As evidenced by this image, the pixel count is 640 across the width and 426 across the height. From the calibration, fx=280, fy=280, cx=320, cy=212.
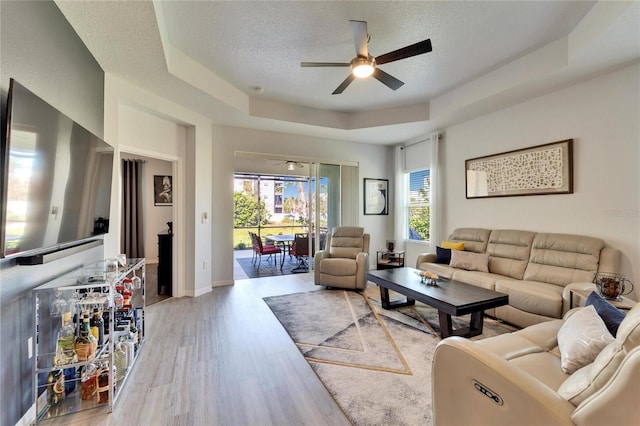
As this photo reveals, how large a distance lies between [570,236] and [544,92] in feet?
5.82

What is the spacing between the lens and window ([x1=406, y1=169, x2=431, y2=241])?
549 centimetres

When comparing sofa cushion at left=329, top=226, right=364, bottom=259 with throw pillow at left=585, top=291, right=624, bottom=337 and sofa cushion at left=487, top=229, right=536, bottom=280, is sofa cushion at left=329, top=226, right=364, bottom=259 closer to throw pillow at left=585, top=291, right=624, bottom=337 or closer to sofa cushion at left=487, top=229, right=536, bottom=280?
sofa cushion at left=487, top=229, right=536, bottom=280

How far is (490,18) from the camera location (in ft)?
8.14

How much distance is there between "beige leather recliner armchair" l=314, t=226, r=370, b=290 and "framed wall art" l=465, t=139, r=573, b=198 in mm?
1959

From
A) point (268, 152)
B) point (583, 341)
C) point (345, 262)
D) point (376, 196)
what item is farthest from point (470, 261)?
point (268, 152)

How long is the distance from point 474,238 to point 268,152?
145 inches

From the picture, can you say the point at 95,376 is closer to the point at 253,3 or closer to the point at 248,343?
the point at 248,343

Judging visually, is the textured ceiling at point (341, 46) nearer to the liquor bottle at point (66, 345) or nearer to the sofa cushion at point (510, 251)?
the sofa cushion at point (510, 251)

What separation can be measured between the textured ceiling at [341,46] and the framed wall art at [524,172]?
0.72 metres

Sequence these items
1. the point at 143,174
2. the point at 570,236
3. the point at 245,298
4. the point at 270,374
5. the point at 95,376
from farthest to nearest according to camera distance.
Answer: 1. the point at 143,174
2. the point at 245,298
3. the point at 570,236
4. the point at 270,374
5. the point at 95,376

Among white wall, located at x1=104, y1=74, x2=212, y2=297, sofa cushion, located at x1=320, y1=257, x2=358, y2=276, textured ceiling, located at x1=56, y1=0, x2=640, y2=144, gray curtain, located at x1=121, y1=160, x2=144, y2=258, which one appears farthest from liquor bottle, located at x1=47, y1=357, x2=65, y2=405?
gray curtain, located at x1=121, y1=160, x2=144, y2=258

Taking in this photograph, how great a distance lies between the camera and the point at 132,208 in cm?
626

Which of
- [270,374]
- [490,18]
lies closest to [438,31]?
[490,18]

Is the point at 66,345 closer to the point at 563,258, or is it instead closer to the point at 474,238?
the point at 563,258
